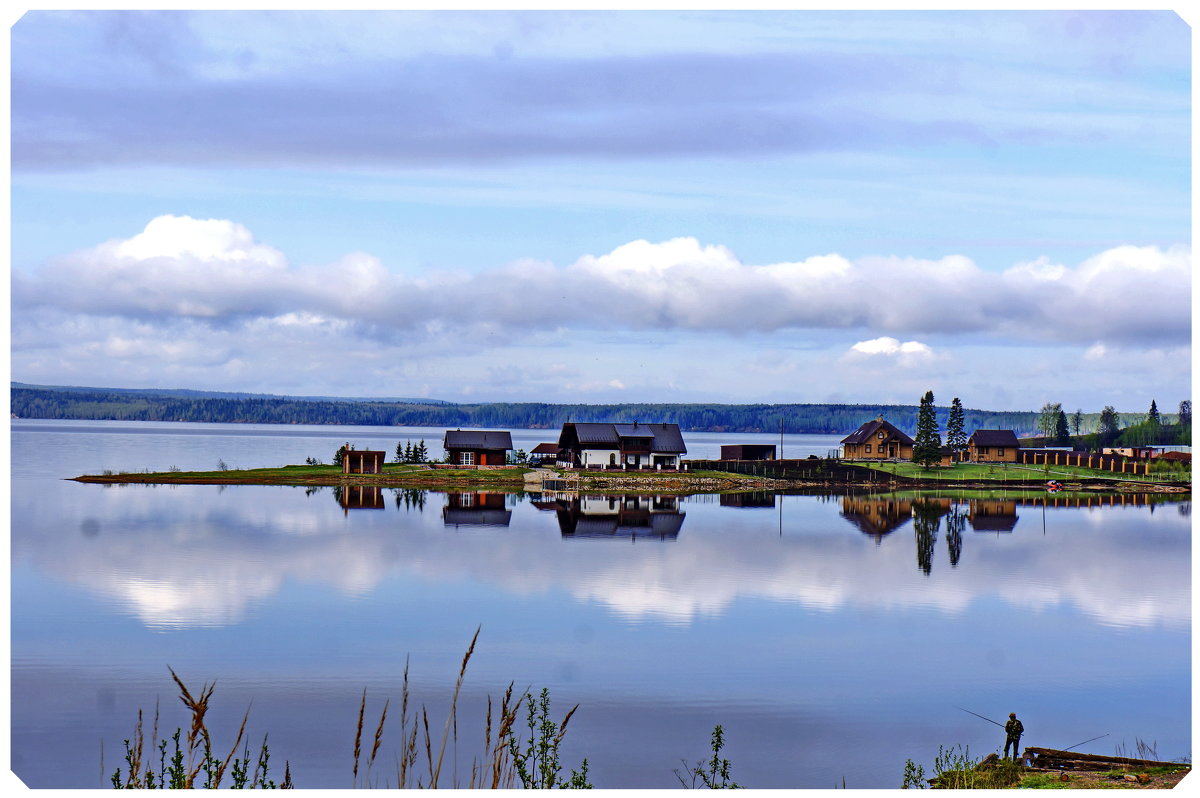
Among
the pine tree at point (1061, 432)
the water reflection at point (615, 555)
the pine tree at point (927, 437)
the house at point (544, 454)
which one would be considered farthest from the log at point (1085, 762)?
the pine tree at point (1061, 432)

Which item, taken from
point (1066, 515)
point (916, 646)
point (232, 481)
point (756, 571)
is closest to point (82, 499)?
point (232, 481)

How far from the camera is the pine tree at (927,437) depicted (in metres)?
97.2

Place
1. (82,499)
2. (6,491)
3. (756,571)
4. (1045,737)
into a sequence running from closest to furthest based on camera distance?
1. (6,491)
2. (1045,737)
3. (756,571)
4. (82,499)

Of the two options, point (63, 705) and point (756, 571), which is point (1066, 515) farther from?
point (63, 705)

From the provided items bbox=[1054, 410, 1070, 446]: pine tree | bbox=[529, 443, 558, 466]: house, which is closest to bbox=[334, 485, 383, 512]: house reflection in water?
bbox=[529, 443, 558, 466]: house

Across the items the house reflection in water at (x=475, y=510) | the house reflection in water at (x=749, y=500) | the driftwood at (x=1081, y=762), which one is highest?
the driftwood at (x=1081, y=762)

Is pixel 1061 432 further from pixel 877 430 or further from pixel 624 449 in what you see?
pixel 624 449

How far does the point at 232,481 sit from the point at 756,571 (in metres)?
49.5

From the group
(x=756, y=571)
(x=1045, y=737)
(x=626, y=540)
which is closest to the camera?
(x=1045, y=737)

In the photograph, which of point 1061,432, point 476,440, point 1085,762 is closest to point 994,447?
point 1061,432

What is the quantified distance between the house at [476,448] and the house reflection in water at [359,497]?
12.0 metres

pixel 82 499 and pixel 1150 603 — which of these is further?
pixel 82 499

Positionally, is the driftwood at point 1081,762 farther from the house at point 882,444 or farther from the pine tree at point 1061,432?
the pine tree at point 1061,432

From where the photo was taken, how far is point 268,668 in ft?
79.7
